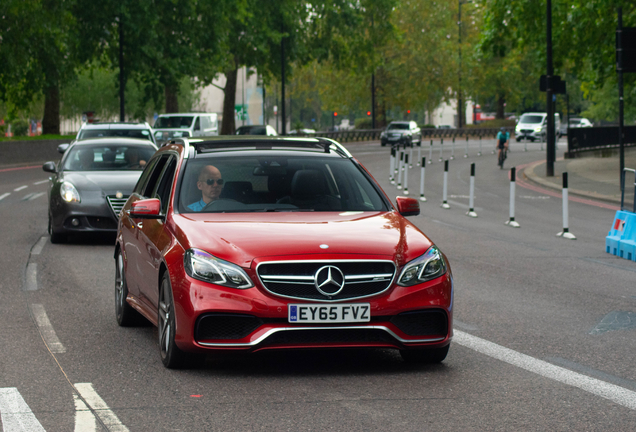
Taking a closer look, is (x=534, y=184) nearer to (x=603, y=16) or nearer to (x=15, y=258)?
(x=603, y=16)

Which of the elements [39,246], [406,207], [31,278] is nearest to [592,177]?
[39,246]

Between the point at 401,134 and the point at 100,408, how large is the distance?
2266 inches

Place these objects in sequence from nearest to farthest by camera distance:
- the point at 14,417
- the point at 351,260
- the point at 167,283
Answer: the point at 14,417, the point at 351,260, the point at 167,283

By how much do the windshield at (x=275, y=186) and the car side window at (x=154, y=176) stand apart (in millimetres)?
765

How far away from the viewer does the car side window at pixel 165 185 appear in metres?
7.11

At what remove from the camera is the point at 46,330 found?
761 centimetres

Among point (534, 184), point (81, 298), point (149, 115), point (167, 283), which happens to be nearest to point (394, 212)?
point (167, 283)

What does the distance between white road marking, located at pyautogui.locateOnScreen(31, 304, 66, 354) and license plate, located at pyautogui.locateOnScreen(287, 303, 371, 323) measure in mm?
2009

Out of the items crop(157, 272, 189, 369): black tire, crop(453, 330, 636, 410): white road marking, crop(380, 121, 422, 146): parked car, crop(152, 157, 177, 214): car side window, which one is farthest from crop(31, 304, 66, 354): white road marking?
crop(380, 121, 422, 146): parked car

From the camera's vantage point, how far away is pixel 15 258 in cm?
1227

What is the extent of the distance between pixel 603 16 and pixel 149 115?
75450 millimetres

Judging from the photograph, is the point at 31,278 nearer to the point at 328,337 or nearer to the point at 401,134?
the point at 328,337

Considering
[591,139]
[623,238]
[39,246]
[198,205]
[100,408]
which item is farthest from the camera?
[591,139]

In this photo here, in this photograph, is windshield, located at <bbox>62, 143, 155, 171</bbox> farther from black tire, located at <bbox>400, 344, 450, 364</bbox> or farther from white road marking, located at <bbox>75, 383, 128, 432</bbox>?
white road marking, located at <bbox>75, 383, 128, 432</bbox>
